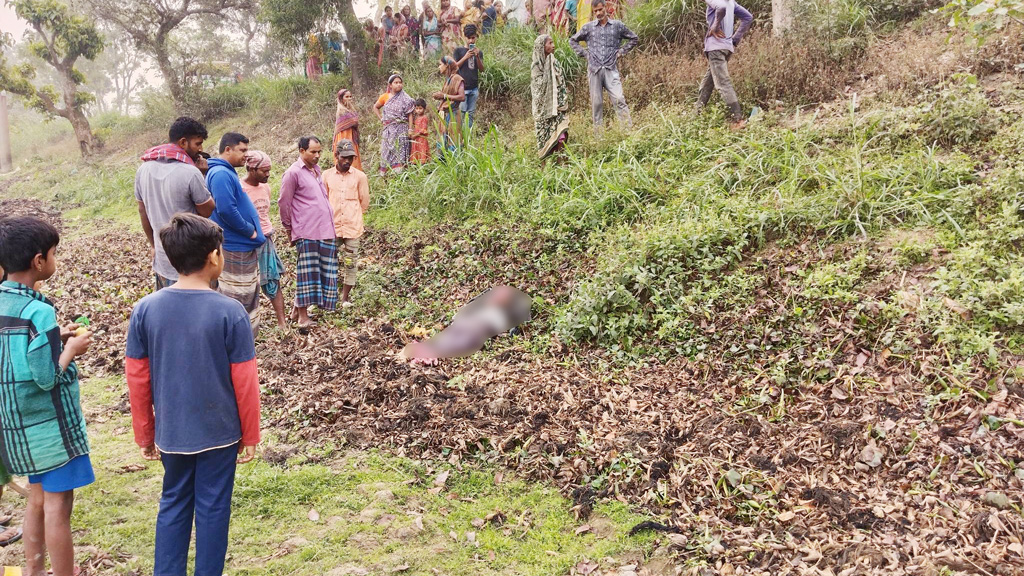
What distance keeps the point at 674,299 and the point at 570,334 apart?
0.83 m

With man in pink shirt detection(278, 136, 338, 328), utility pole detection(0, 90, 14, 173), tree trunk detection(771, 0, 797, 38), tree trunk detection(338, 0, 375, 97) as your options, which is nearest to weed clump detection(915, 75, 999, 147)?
tree trunk detection(771, 0, 797, 38)

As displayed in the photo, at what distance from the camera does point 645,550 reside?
9.63ft

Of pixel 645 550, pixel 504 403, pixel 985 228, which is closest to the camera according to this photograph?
pixel 645 550

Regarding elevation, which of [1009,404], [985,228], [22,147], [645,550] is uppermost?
Answer: [22,147]

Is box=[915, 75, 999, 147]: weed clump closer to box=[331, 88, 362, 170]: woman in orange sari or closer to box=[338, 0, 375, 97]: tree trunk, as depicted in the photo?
box=[331, 88, 362, 170]: woman in orange sari

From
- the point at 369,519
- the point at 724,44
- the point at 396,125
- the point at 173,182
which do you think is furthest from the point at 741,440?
the point at 396,125

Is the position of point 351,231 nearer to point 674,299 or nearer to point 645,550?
point 674,299

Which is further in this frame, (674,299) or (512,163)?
(512,163)

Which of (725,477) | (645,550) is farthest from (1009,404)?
(645,550)

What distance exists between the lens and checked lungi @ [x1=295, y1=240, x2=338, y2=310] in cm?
585

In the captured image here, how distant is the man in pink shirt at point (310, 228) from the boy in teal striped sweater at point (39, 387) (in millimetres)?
3116

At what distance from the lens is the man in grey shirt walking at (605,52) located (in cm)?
812

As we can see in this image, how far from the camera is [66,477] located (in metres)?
2.56

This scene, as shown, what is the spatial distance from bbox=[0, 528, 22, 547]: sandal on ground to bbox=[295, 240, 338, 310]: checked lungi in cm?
302
